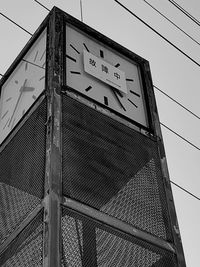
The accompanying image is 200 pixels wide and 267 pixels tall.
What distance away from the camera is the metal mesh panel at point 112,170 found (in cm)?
183

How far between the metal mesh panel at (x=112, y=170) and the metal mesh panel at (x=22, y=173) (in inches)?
4.0

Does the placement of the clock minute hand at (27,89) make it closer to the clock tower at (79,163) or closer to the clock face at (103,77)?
the clock tower at (79,163)

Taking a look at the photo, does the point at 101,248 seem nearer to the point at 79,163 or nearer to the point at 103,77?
the point at 79,163

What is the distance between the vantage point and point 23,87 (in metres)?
2.46

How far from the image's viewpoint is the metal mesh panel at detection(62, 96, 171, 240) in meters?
1.83

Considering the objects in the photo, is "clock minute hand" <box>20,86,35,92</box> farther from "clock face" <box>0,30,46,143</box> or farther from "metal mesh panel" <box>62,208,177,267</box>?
"metal mesh panel" <box>62,208,177,267</box>

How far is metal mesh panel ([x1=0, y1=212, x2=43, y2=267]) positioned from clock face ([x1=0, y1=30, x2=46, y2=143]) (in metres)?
0.70

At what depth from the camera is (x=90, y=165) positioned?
190 cm

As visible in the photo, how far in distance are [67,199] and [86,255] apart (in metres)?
0.19

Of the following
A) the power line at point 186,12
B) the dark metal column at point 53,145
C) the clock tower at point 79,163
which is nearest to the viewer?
the dark metal column at point 53,145

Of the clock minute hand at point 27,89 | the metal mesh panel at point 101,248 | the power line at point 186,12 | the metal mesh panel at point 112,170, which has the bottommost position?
the metal mesh panel at point 101,248

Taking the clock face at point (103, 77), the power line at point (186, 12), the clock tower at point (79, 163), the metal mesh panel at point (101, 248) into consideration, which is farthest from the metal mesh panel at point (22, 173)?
the power line at point (186, 12)

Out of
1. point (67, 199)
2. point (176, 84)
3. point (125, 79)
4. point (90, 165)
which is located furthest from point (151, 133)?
point (176, 84)

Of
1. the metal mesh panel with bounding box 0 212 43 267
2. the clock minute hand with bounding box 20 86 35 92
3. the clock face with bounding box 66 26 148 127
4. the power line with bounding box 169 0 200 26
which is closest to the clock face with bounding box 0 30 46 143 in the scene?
the clock minute hand with bounding box 20 86 35 92
